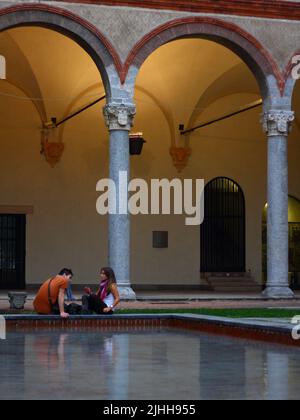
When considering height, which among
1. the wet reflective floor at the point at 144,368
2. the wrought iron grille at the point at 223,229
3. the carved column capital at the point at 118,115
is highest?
the carved column capital at the point at 118,115

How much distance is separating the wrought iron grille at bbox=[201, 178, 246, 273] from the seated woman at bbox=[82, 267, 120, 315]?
46.3ft

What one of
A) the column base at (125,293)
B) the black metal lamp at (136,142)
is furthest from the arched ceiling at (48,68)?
the column base at (125,293)

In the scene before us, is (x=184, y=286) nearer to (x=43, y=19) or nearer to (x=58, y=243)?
(x=58, y=243)

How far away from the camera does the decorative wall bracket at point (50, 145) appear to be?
27141mm

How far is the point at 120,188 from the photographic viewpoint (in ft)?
67.9

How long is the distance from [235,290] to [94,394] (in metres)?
20.7

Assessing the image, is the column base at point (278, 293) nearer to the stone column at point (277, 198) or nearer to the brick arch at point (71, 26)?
the stone column at point (277, 198)

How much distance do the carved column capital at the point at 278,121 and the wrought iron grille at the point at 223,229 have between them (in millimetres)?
7210

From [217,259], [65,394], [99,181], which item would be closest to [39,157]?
[99,181]

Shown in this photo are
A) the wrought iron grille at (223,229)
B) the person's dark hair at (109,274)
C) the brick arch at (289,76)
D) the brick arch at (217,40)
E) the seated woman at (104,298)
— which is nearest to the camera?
the seated woman at (104,298)

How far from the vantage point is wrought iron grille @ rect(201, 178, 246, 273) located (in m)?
29.0

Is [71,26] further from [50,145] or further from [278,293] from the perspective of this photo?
[50,145]

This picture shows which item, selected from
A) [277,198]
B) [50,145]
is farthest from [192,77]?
[277,198]

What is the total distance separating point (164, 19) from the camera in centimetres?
Result: 2091
